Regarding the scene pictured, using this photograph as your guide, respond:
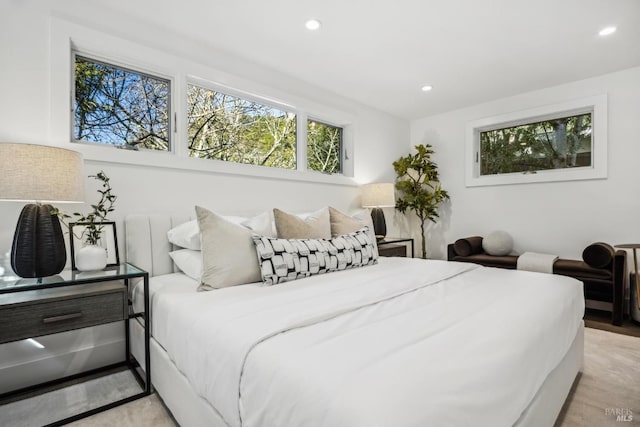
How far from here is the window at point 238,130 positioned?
2686 mm

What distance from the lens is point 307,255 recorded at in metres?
1.99

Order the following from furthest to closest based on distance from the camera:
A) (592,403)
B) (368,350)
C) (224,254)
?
(224,254) → (592,403) → (368,350)

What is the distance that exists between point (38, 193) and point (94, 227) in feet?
1.35

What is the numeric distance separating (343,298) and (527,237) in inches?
128

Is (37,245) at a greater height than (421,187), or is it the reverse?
(421,187)

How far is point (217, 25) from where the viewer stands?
233cm

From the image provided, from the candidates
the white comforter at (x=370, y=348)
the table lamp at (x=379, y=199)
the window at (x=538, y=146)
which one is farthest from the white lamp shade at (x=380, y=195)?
the white comforter at (x=370, y=348)

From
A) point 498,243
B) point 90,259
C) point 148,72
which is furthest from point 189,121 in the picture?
point 498,243

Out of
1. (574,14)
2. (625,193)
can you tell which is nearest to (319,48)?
(574,14)

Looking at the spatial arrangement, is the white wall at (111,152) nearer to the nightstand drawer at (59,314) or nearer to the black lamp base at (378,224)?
the nightstand drawer at (59,314)

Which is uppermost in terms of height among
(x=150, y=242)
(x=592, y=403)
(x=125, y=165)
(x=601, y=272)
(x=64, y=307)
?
(x=125, y=165)

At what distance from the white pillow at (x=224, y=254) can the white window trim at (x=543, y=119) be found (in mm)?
3372

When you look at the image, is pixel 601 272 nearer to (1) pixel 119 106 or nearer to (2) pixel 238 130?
(2) pixel 238 130
